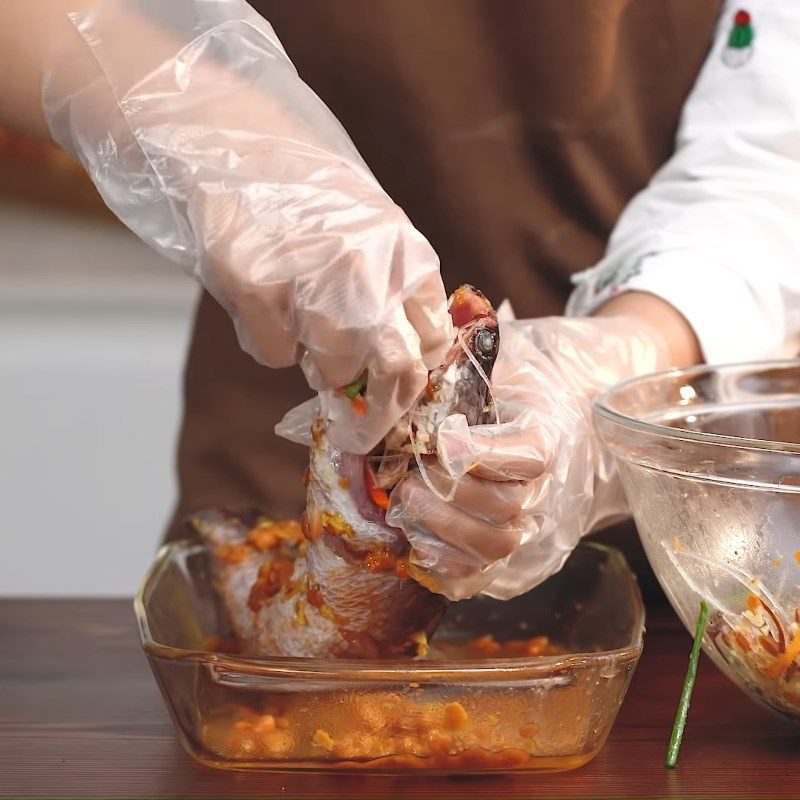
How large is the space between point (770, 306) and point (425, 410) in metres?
0.47

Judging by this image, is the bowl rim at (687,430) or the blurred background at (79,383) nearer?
the bowl rim at (687,430)

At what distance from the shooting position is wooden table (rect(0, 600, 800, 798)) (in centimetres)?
55

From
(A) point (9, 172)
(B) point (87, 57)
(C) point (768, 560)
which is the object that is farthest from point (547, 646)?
(A) point (9, 172)

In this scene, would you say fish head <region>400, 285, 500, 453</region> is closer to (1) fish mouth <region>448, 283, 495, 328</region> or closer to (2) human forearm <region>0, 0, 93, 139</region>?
(1) fish mouth <region>448, 283, 495, 328</region>

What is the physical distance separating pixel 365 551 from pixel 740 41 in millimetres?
672

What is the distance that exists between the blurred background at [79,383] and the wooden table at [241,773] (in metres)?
1.88

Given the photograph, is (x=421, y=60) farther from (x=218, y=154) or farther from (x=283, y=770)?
(x=283, y=770)

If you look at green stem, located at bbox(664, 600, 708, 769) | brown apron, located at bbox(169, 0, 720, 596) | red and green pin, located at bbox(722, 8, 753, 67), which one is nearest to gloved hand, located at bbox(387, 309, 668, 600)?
green stem, located at bbox(664, 600, 708, 769)

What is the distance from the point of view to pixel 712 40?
106 centimetres

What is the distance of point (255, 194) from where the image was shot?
0.57 m

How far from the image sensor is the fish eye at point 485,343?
60cm

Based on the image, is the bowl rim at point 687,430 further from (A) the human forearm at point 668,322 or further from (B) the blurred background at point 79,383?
(B) the blurred background at point 79,383

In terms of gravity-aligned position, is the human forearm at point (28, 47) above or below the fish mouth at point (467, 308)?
above

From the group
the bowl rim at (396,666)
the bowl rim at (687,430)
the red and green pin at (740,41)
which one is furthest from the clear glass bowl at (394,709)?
the red and green pin at (740,41)
